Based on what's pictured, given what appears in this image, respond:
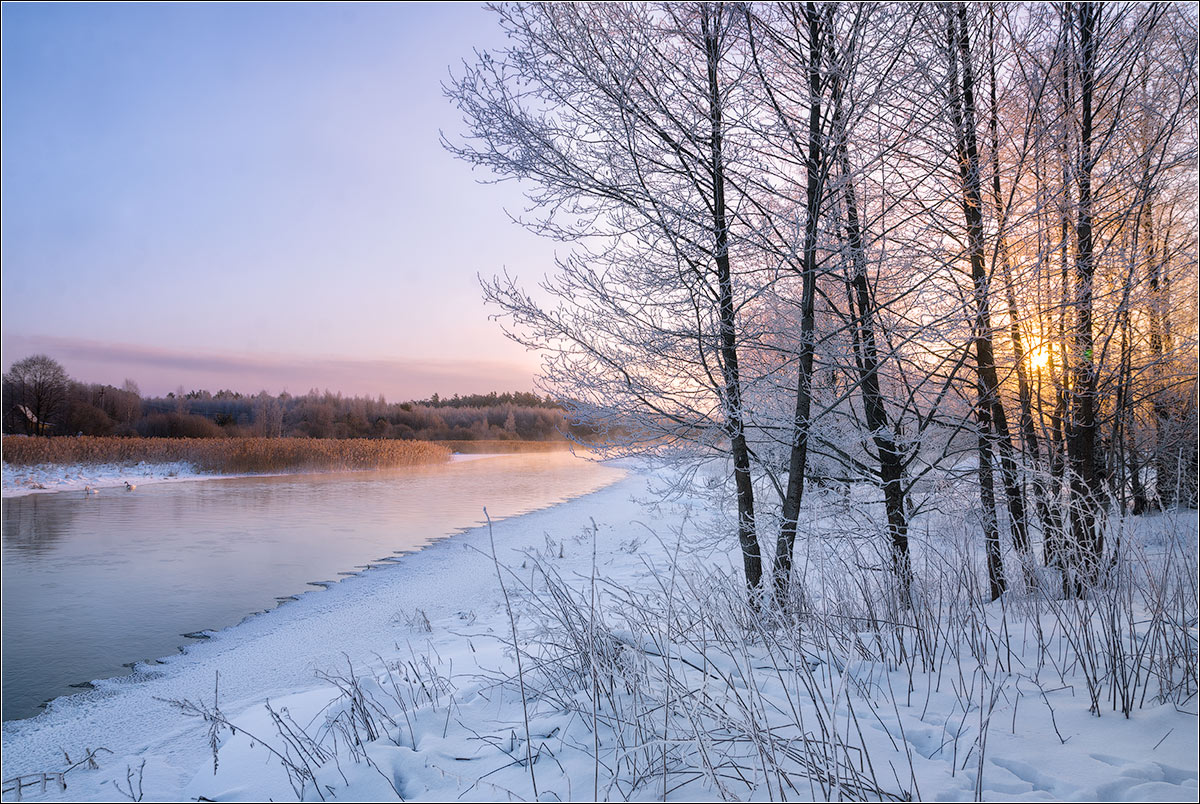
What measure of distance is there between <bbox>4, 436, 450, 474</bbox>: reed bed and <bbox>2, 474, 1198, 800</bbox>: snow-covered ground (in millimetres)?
24176

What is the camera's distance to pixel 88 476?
23156 millimetres

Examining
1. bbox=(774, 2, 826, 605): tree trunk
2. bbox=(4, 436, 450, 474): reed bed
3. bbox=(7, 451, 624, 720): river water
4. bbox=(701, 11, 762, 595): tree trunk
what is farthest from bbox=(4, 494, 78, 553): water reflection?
bbox=(774, 2, 826, 605): tree trunk

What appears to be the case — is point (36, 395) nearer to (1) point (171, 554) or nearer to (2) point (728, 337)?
(1) point (171, 554)

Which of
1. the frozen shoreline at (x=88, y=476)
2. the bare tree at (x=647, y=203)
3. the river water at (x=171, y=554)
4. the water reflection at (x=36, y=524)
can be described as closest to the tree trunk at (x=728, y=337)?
the bare tree at (x=647, y=203)

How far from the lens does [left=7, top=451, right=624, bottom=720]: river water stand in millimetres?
6840

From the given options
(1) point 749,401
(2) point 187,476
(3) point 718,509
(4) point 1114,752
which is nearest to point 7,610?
(3) point 718,509

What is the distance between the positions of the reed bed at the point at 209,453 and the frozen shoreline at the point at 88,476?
1.30 ft

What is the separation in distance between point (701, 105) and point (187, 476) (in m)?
26.4

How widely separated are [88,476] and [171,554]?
53.7 feet

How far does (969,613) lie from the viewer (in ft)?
13.1

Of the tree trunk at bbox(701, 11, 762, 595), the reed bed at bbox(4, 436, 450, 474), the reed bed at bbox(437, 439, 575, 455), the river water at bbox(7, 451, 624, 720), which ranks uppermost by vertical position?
the tree trunk at bbox(701, 11, 762, 595)

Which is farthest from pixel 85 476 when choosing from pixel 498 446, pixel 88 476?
pixel 498 446

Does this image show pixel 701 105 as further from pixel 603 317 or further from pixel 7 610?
pixel 7 610

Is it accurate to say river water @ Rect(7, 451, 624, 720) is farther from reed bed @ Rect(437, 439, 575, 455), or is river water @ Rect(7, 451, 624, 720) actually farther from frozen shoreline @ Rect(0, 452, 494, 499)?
reed bed @ Rect(437, 439, 575, 455)
